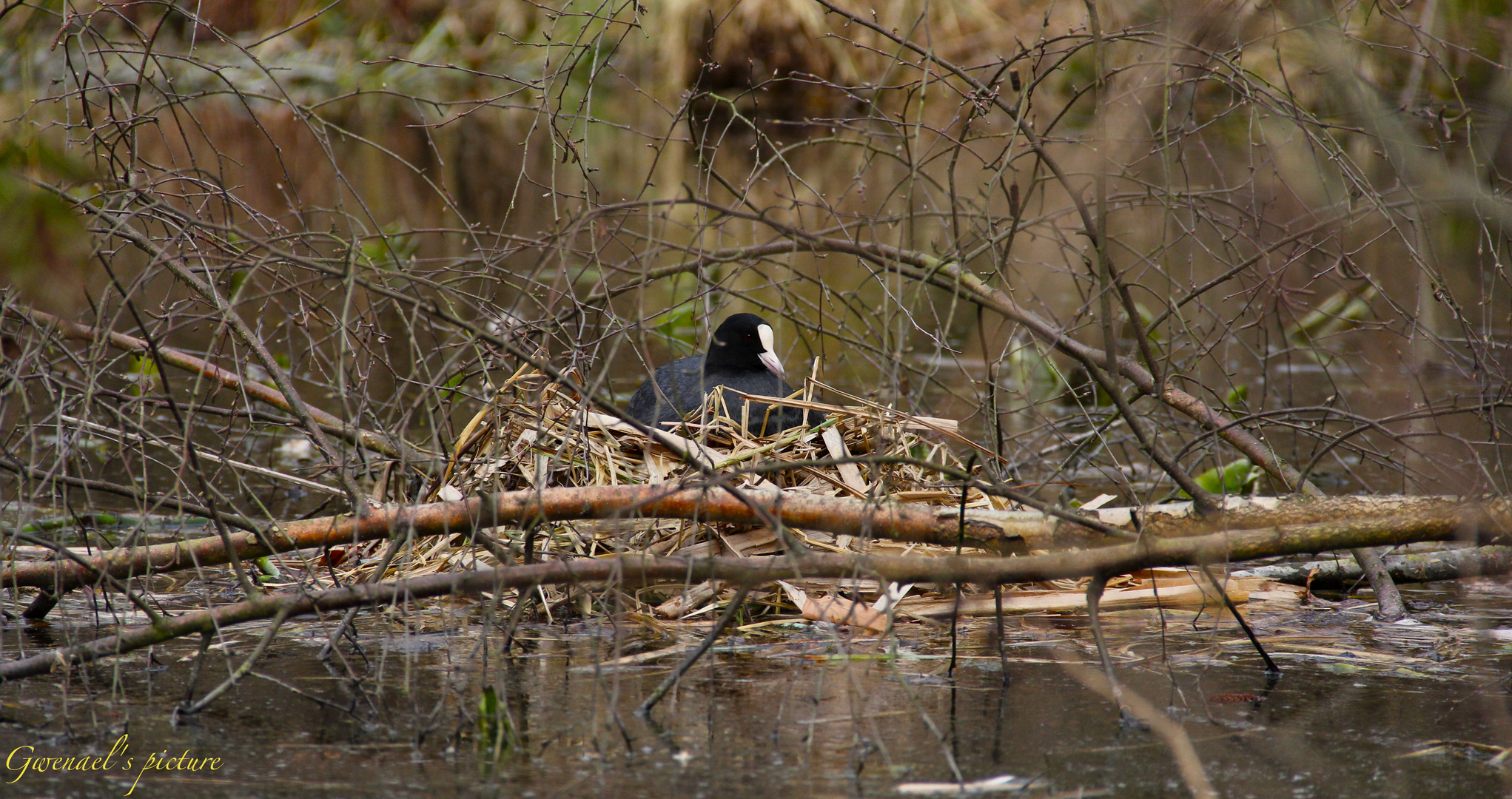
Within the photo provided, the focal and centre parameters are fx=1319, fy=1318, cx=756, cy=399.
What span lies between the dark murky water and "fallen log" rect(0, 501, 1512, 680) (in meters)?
0.15

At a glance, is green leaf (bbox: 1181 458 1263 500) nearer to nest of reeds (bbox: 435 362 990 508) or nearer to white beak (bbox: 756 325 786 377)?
nest of reeds (bbox: 435 362 990 508)

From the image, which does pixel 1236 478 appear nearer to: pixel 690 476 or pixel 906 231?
pixel 690 476

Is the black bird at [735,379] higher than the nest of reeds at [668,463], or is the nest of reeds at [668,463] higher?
the black bird at [735,379]

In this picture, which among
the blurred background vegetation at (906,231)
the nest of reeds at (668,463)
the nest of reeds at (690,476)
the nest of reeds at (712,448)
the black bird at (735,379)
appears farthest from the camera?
the black bird at (735,379)

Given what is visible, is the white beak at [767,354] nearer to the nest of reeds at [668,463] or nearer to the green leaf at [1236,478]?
the nest of reeds at [668,463]

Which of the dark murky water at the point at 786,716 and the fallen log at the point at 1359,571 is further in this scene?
the fallen log at the point at 1359,571

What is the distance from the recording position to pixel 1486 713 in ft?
9.00

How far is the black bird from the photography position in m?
4.43

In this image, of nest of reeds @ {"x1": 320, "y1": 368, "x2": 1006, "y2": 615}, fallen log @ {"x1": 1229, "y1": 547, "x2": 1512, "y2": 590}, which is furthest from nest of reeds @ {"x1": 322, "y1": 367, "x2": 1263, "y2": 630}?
fallen log @ {"x1": 1229, "y1": 547, "x2": 1512, "y2": 590}

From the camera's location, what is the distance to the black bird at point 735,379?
14.5ft

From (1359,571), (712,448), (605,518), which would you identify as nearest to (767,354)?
(712,448)

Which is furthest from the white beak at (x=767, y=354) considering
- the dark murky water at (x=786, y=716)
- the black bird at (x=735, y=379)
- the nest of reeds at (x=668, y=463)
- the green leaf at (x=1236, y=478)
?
the green leaf at (x=1236, y=478)

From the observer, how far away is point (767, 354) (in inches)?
187

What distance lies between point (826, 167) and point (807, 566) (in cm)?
1317
